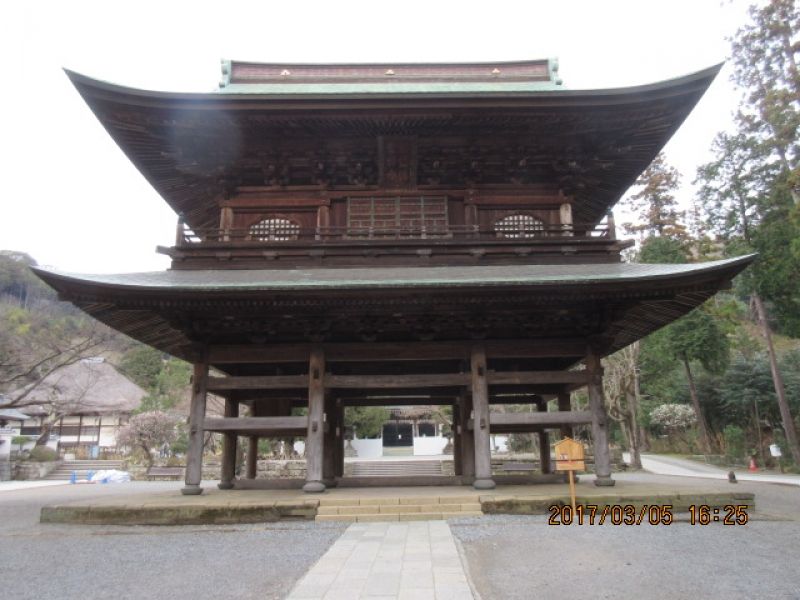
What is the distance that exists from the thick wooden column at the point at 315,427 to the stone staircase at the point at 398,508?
37.7 inches

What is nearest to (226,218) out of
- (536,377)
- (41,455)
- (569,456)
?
(536,377)

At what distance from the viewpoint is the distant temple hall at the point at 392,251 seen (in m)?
9.62

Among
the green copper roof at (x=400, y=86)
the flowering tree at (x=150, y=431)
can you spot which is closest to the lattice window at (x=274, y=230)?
the green copper roof at (x=400, y=86)

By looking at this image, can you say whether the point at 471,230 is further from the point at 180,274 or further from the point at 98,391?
the point at 98,391

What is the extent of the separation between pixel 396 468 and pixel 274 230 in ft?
63.6

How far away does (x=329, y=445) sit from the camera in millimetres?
12969

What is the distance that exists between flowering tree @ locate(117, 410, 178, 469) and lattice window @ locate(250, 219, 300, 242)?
23.0 meters

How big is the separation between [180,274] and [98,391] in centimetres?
3899

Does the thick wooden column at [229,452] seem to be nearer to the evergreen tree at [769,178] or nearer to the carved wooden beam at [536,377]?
the carved wooden beam at [536,377]

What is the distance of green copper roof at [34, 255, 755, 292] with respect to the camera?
A: 9.14 m

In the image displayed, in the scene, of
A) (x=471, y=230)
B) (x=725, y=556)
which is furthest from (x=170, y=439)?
(x=725, y=556)

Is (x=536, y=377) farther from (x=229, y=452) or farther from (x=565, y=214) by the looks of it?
(x=229, y=452)

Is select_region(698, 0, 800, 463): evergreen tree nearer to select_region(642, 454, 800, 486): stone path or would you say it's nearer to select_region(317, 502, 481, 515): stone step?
select_region(642, 454, 800, 486): stone path

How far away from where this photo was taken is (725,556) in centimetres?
649
